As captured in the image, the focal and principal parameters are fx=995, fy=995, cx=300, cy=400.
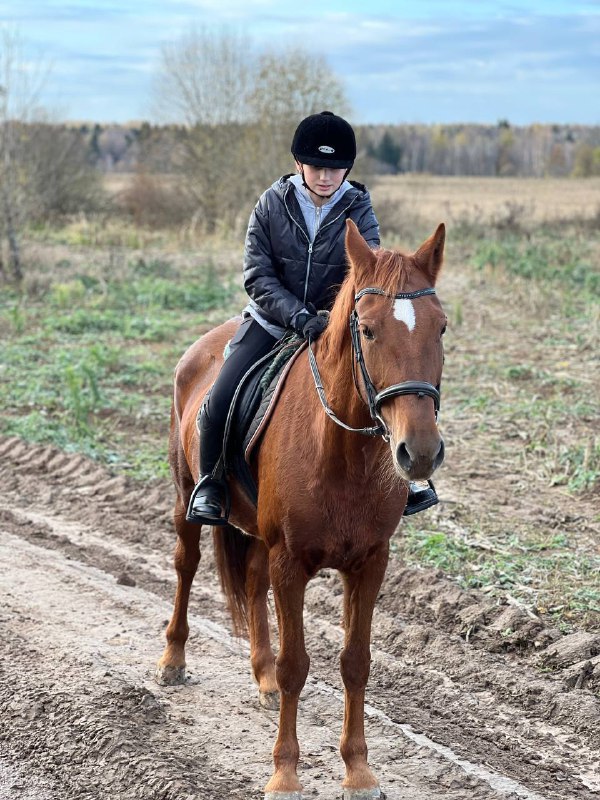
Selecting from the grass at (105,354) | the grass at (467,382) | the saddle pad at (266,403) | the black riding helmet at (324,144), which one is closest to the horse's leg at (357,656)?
the saddle pad at (266,403)

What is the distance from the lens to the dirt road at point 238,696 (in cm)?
462

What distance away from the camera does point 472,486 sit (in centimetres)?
884

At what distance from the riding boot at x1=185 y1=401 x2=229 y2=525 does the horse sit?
35 cm

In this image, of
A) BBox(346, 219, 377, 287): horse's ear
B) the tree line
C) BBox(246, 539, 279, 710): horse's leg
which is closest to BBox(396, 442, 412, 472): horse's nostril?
BBox(346, 219, 377, 287): horse's ear

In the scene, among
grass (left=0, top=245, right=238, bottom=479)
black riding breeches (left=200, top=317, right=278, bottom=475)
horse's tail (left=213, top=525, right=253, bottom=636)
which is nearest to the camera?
black riding breeches (left=200, top=317, right=278, bottom=475)

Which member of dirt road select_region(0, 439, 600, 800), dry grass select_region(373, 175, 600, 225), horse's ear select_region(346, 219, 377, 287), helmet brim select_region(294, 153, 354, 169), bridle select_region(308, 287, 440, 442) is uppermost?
dry grass select_region(373, 175, 600, 225)

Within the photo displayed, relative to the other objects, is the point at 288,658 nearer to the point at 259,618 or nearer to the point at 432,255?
the point at 259,618

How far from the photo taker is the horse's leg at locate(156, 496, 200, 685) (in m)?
5.82

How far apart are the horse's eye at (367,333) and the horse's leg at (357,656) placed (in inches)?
43.6

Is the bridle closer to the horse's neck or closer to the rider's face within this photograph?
the horse's neck

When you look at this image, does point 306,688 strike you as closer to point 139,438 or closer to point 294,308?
point 294,308

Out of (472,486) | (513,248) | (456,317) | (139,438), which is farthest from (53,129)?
(472,486)

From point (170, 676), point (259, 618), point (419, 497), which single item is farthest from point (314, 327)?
point (170, 676)

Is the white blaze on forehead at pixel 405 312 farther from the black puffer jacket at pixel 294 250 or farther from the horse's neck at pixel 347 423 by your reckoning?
the black puffer jacket at pixel 294 250
